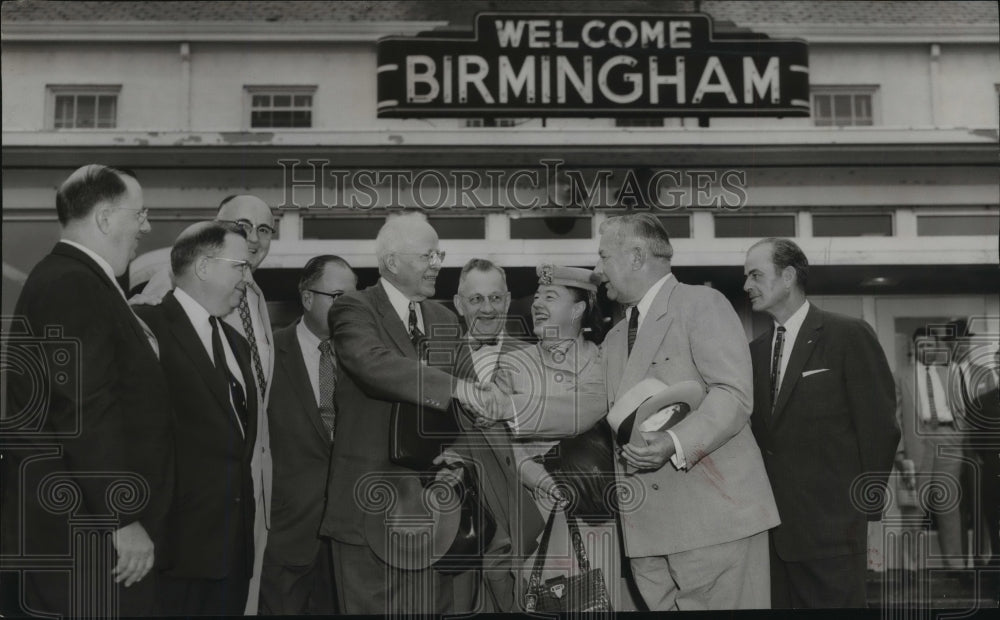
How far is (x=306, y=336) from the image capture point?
13.6 feet

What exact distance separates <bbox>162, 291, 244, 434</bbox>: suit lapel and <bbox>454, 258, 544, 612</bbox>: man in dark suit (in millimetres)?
907

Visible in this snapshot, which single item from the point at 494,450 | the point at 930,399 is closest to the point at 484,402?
the point at 494,450

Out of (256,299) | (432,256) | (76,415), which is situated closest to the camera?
(76,415)

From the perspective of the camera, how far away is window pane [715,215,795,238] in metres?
4.08

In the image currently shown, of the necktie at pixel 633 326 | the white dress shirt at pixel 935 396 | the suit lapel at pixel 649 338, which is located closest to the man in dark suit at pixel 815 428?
the white dress shirt at pixel 935 396

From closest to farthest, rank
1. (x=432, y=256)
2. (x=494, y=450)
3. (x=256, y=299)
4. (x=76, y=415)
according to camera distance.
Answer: (x=76, y=415) < (x=494, y=450) < (x=432, y=256) < (x=256, y=299)

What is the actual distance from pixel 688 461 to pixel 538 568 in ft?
2.26

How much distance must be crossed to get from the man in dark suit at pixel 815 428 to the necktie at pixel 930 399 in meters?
0.13

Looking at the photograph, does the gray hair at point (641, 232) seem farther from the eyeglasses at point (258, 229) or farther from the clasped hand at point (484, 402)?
the eyeglasses at point (258, 229)

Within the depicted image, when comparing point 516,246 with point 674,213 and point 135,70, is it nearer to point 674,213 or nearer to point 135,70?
point 674,213

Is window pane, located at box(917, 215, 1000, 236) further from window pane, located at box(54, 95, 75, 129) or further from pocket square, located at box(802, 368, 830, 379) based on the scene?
window pane, located at box(54, 95, 75, 129)

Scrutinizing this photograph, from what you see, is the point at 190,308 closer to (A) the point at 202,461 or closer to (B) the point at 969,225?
(A) the point at 202,461

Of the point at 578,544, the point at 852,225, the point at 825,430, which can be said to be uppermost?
the point at 852,225

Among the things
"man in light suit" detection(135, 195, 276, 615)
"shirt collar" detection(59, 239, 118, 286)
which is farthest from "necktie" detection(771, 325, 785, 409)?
"shirt collar" detection(59, 239, 118, 286)
